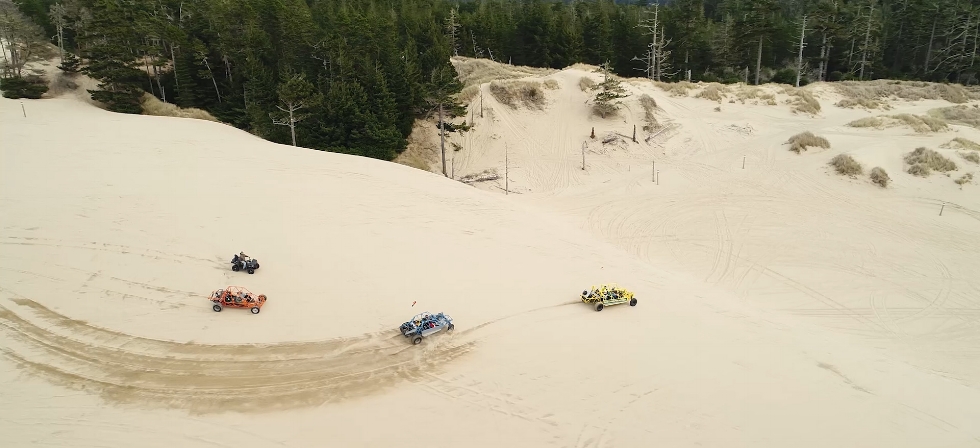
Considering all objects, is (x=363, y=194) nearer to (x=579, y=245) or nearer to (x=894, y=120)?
(x=579, y=245)

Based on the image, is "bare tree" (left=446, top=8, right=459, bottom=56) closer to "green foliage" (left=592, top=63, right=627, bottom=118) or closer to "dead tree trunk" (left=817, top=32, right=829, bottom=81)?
"green foliage" (left=592, top=63, right=627, bottom=118)

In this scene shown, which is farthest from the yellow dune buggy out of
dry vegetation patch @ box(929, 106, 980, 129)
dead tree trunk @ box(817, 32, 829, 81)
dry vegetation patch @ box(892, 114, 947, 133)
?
dead tree trunk @ box(817, 32, 829, 81)

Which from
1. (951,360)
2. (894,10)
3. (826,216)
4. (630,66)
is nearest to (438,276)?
(951,360)

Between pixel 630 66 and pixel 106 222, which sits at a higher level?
pixel 630 66

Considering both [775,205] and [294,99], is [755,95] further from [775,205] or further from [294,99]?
[294,99]

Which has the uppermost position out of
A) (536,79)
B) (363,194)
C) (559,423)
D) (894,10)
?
(894,10)

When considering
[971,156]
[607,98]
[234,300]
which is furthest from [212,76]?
[971,156]

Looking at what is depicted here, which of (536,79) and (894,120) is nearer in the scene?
(894,120)

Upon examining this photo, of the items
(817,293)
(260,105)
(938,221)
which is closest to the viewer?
(817,293)
